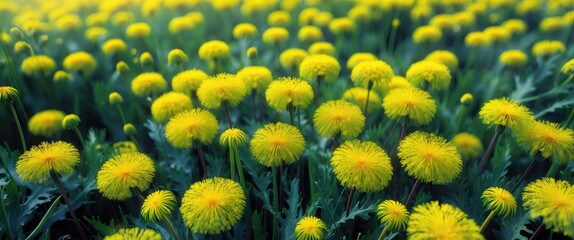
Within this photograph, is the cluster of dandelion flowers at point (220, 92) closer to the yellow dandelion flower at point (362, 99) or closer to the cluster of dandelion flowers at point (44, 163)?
the cluster of dandelion flowers at point (44, 163)

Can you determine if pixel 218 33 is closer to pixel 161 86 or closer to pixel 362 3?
pixel 362 3

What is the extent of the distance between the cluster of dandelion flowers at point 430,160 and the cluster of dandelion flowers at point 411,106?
16cm

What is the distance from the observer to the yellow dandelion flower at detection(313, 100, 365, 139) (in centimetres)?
149

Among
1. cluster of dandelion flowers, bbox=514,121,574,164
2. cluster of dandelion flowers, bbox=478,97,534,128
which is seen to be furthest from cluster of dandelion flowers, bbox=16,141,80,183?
cluster of dandelion flowers, bbox=514,121,574,164

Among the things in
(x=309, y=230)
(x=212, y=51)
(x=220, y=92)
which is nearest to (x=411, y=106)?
(x=309, y=230)

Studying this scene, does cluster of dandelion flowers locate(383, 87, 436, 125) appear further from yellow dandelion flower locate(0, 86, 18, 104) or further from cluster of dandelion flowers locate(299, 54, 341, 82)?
yellow dandelion flower locate(0, 86, 18, 104)

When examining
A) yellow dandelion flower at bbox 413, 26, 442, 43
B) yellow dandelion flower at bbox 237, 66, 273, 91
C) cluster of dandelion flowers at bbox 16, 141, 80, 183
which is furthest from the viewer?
yellow dandelion flower at bbox 413, 26, 442, 43

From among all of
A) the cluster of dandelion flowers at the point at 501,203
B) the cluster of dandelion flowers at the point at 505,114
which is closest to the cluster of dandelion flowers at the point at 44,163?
the cluster of dandelion flowers at the point at 501,203

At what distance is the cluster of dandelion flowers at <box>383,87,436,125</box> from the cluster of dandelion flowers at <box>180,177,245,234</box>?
2.22ft

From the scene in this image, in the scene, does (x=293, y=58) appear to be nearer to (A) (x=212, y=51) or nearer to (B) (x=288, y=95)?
(A) (x=212, y=51)

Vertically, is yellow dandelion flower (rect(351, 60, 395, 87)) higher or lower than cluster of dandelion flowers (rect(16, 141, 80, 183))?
higher

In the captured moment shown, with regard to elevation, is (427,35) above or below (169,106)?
above

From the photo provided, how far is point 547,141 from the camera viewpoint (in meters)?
1.48

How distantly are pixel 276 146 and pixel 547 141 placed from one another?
1.00 meters
